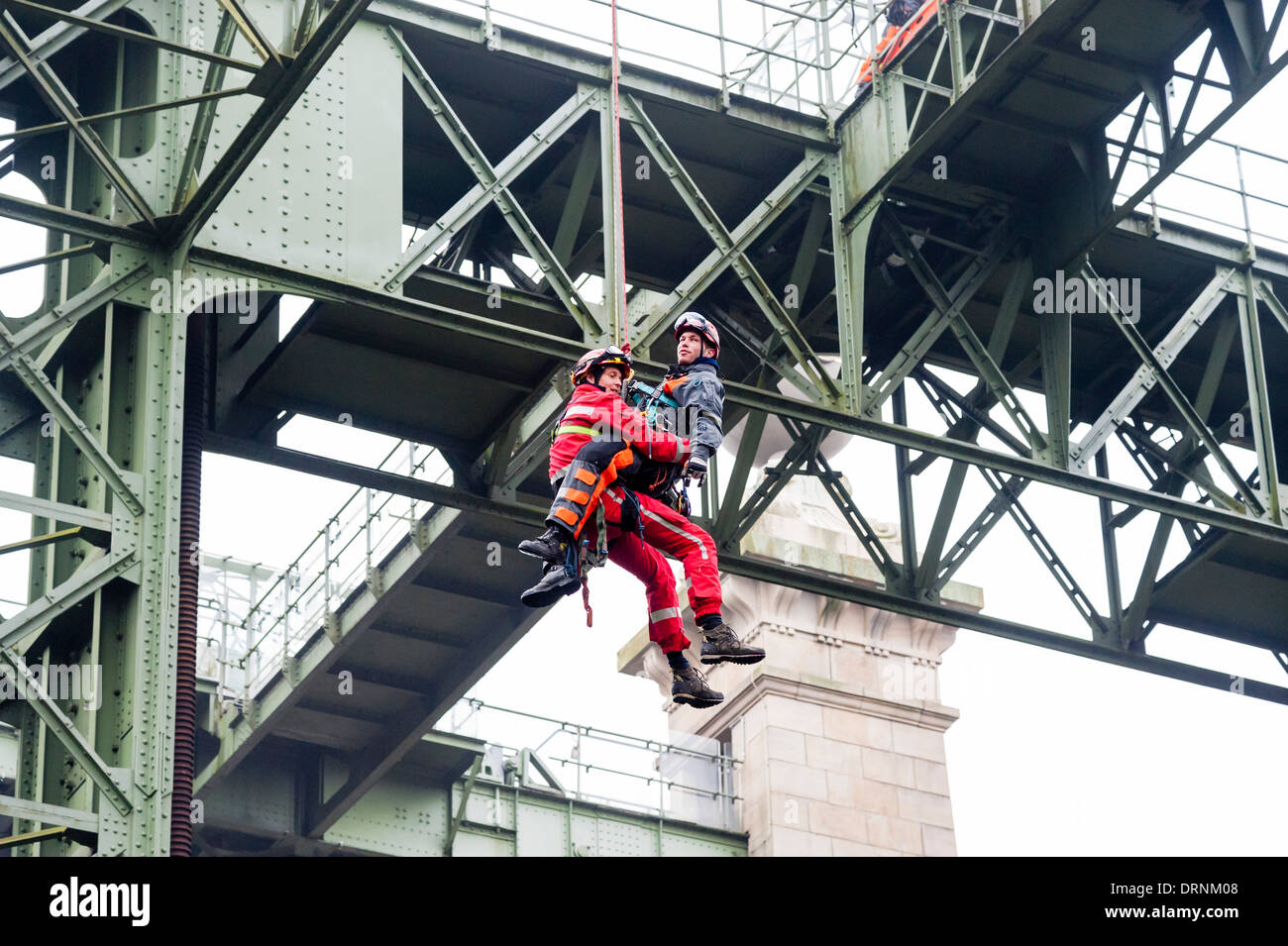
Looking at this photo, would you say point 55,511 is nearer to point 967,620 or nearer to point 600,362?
point 600,362

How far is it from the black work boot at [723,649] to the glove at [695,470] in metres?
1.03

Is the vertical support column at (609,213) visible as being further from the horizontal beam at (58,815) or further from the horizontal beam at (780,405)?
the horizontal beam at (58,815)

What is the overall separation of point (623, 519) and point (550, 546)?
0.89 metres

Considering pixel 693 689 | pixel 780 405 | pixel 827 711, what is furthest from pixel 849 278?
pixel 827 711

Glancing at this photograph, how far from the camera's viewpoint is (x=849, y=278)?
21.8m

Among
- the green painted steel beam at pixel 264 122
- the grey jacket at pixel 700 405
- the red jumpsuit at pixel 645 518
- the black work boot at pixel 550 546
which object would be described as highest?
the green painted steel beam at pixel 264 122

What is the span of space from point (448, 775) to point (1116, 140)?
569 inches

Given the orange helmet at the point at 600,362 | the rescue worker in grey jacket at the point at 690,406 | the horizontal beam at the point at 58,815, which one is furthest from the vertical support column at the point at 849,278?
the horizontal beam at the point at 58,815

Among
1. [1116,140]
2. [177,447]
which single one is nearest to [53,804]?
[177,447]

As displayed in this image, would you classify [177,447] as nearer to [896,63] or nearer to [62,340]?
[62,340]

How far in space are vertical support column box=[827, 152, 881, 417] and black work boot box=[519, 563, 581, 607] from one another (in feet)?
21.9

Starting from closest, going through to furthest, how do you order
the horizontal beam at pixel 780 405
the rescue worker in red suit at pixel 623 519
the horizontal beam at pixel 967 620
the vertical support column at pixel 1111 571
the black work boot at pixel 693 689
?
the rescue worker in red suit at pixel 623 519 < the black work boot at pixel 693 689 < the horizontal beam at pixel 780 405 < the horizontal beam at pixel 967 620 < the vertical support column at pixel 1111 571

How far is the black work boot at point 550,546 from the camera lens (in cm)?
1454

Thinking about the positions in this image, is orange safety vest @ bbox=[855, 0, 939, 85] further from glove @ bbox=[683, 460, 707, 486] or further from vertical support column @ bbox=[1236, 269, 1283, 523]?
glove @ bbox=[683, 460, 707, 486]
